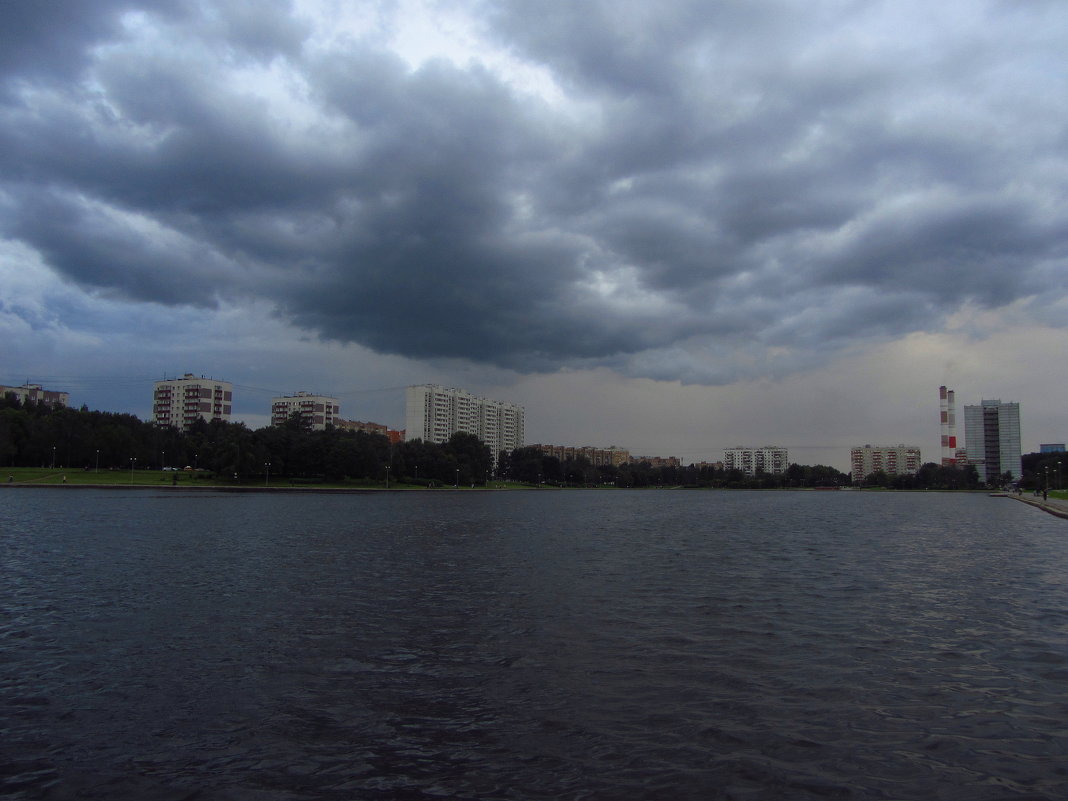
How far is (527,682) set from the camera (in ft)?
38.9

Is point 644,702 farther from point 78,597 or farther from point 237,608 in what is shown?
point 78,597

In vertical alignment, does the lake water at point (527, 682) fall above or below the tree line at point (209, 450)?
below

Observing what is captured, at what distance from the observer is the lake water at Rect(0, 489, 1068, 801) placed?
26.9ft

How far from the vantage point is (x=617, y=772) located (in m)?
8.21

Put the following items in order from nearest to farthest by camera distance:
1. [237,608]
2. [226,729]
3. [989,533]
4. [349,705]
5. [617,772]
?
[617,772] → [226,729] → [349,705] → [237,608] → [989,533]

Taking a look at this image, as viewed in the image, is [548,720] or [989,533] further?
[989,533]

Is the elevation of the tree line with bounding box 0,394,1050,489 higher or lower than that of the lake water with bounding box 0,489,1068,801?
higher

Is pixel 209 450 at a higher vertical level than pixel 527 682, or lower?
higher

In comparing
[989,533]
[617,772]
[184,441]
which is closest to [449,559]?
[617,772]

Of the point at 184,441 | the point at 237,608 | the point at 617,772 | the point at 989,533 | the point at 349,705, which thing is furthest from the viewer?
the point at 184,441

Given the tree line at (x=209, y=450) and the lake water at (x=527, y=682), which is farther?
the tree line at (x=209, y=450)

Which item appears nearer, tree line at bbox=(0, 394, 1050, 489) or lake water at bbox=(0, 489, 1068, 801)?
lake water at bbox=(0, 489, 1068, 801)

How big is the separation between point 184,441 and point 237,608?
162180mm

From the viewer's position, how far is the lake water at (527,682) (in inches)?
322
